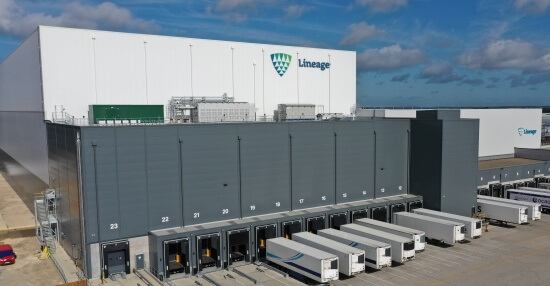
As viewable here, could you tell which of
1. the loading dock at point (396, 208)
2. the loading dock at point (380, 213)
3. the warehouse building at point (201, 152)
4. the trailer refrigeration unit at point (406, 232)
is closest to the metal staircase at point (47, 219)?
the warehouse building at point (201, 152)

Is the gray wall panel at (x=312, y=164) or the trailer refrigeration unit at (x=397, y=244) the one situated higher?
the gray wall panel at (x=312, y=164)

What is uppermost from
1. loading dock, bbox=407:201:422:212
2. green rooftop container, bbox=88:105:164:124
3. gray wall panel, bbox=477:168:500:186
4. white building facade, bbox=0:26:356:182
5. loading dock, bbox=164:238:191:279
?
white building facade, bbox=0:26:356:182

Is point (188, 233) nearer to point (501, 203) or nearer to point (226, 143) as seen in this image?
point (226, 143)

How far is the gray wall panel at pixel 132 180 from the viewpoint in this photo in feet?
105

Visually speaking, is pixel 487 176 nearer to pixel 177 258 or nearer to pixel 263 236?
pixel 263 236

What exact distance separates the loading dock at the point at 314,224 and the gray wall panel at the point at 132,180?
13747mm

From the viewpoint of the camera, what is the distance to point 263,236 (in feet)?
119

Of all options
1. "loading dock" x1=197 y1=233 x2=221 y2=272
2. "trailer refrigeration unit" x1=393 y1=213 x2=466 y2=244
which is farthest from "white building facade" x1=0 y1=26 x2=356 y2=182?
"trailer refrigeration unit" x1=393 y1=213 x2=466 y2=244

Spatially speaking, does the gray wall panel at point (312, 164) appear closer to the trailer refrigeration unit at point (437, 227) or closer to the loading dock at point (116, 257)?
the trailer refrigeration unit at point (437, 227)

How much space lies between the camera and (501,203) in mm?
46531

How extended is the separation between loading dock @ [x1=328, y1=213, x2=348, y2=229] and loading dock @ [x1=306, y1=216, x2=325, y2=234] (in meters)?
0.98

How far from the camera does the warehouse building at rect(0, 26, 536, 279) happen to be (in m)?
32.1

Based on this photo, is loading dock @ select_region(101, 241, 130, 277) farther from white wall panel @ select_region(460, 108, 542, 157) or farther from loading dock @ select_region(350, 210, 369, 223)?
white wall panel @ select_region(460, 108, 542, 157)

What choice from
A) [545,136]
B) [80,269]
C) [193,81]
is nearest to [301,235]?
[80,269]
